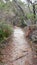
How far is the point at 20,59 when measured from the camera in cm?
845

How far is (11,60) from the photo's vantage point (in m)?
8.27

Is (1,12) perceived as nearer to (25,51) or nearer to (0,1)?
(0,1)

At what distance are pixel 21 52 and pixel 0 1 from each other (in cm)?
793

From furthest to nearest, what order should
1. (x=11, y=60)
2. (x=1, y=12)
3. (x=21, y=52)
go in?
(x=1, y=12)
(x=21, y=52)
(x=11, y=60)

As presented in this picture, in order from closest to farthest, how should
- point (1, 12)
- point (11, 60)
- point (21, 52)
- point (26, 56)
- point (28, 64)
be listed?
1. point (28, 64)
2. point (11, 60)
3. point (26, 56)
4. point (21, 52)
5. point (1, 12)

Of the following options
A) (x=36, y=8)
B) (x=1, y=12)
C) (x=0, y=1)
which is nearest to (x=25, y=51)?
(x=1, y=12)

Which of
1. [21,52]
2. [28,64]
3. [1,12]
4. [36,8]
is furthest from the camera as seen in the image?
[36,8]

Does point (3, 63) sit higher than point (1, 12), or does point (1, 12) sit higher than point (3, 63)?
point (1, 12)

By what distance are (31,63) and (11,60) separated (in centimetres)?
112

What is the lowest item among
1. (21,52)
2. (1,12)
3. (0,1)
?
(21,52)

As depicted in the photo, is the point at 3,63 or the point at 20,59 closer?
the point at 3,63

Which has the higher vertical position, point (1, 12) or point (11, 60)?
point (1, 12)

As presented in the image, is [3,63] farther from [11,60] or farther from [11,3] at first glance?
[11,3]

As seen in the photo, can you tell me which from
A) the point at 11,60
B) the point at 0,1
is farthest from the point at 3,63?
the point at 0,1
